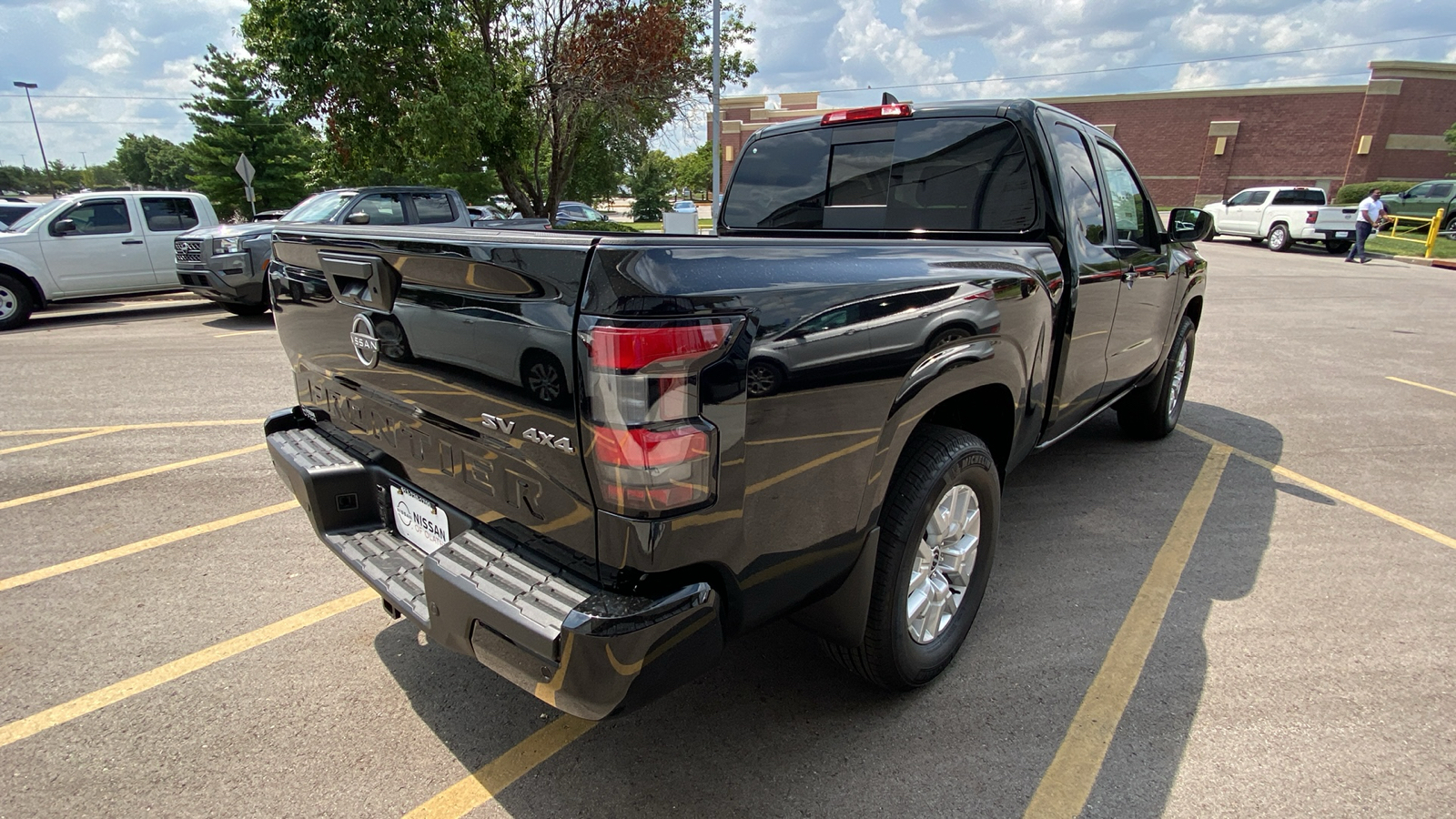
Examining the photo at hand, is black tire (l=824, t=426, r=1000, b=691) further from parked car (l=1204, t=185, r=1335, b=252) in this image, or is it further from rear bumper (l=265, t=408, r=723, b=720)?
parked car (l=1204, t=185, r=1335, b=252)

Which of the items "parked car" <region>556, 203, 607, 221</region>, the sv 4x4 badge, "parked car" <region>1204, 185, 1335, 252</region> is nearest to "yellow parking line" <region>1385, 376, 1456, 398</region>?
the sv 4x4 badge

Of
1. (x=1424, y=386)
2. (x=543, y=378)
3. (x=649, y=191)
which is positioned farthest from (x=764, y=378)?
(x=649, y=191)

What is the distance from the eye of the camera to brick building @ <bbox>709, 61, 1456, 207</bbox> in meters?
40.7

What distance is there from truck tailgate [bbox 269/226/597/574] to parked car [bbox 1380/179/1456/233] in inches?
1247

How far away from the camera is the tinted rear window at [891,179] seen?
3.45 metres

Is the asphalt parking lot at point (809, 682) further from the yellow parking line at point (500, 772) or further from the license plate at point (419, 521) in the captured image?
the license plate at point (419, 521)

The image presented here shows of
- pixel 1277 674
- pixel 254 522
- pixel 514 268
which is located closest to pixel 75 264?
pixel 254 522

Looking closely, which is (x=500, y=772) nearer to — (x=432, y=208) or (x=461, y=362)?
(x=461, y=362)

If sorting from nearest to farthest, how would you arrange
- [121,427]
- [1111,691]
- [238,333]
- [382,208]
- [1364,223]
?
[1111,691] → [121,427] → [238,333] → [382,208] → [1364,223]

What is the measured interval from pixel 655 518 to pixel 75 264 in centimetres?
1324

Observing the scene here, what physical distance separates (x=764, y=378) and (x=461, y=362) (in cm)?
79

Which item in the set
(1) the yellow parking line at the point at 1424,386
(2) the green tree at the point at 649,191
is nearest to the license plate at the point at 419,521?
(1) the yellow parking line at the point at 1424,386

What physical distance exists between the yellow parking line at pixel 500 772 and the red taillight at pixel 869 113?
305cm

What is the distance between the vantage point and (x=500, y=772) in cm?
232
